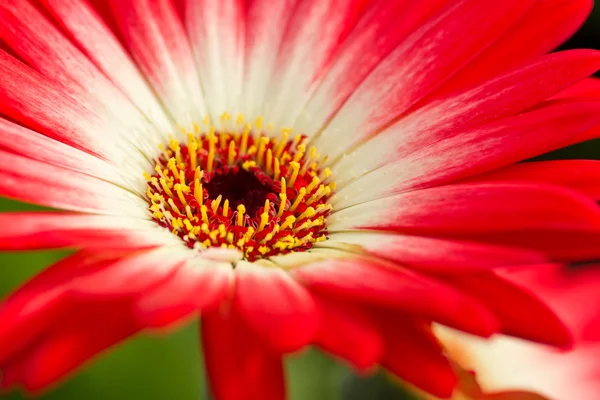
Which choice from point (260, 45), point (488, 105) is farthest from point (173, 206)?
point (488, 105)

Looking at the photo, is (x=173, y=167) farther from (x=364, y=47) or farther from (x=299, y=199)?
(x=364, y=47)

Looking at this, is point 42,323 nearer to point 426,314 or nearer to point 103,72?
point 426,314

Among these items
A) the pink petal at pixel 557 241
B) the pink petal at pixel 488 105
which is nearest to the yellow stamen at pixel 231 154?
the pink petal at pixel 488 105

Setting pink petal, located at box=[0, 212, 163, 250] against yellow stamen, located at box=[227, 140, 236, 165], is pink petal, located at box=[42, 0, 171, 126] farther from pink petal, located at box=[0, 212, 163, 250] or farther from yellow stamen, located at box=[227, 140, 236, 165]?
pink petal, located at box=[0, 212, 163, 250]

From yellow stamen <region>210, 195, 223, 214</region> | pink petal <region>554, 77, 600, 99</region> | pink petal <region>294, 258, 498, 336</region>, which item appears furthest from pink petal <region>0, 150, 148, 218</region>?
pink petal <region>554, 77, 600, 99</region>

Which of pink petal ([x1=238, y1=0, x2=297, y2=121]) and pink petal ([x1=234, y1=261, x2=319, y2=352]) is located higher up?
pink petal ([x1=238, y1=0, x2=297, y2=121])

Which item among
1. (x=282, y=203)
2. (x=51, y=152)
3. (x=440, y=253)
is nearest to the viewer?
(x=440, y=253)

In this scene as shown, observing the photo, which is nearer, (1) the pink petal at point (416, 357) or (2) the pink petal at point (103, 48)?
(1) the pink petal at point (416, 357)

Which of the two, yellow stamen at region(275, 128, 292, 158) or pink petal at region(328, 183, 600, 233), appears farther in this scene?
yellow stamen at region(275, 128, 292, 158)

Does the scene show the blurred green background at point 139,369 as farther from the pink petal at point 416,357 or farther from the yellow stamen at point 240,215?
the pink petal at point 416,357
